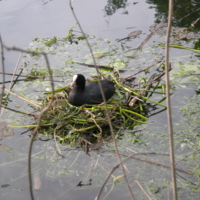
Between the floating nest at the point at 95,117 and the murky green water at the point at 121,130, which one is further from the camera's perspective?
the floating nest at the point at 95,117

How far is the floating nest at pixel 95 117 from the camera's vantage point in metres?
3.86

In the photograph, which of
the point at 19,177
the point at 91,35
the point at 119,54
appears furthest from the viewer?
the point at 91,35

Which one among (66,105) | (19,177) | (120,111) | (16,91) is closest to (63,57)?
(16,91)

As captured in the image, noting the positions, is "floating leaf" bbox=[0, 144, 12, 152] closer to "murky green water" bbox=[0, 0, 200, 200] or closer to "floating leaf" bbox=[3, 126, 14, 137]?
"murky green water" bbox=[0, 0, 200, 200]

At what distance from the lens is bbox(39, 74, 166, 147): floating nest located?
3.86 m

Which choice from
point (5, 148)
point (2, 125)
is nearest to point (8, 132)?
point (2, 125)

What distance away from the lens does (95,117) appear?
3.95 meters

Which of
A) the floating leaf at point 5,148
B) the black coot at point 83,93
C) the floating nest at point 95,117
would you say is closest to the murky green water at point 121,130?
the floating leaf at point 5,148

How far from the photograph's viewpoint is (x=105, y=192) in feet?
10.0

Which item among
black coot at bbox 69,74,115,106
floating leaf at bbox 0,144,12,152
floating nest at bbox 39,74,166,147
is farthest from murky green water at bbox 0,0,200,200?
black coot at bbox 69,74,115,106

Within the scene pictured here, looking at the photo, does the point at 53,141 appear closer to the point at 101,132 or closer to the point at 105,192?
the point at 101,132

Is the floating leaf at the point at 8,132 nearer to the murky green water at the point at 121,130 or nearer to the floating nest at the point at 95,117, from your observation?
the murky green water at the point at 121,130

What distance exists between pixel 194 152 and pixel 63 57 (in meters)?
3.08

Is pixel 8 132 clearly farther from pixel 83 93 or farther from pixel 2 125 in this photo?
pixel 83 93
